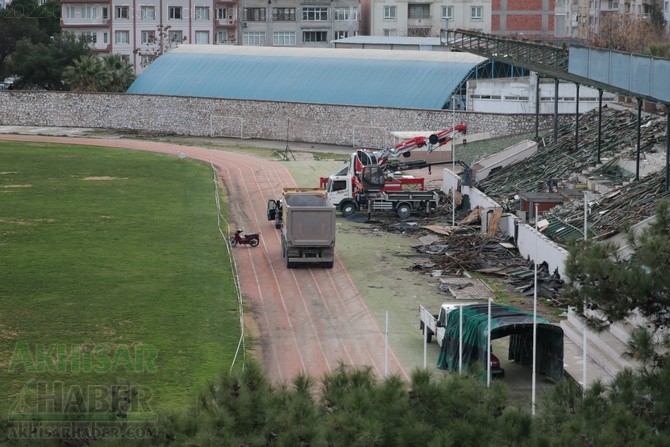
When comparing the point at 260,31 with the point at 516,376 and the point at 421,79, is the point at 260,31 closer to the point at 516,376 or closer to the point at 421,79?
the point at 421,79

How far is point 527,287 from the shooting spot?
38312 millimetres

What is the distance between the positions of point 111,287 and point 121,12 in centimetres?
7463

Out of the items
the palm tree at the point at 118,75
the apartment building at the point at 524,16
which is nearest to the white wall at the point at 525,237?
the palm tree at the point at 118,75

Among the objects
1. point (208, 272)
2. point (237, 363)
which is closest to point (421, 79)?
point (208, 272)

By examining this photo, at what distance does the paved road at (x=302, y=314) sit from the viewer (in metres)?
30.2

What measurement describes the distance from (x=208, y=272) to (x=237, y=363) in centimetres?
1107

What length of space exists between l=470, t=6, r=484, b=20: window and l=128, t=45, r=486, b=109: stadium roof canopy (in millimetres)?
28685

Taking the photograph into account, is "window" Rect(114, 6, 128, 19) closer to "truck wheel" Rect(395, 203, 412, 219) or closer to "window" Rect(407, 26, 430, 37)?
"window" Rect(407, 26, 430, 37)

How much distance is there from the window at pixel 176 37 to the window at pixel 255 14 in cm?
601

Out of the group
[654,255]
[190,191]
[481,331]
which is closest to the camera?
[654,255]

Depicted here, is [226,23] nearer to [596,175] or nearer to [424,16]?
[424,16]

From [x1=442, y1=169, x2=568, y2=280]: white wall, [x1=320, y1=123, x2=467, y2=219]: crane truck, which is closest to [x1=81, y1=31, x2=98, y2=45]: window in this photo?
[x1=320, y1=123, x2=467, y2=219]: crane truck

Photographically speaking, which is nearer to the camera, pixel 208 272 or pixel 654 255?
pixel 654 255

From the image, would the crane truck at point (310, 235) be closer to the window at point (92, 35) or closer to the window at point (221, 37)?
the window at point (92, 35)
